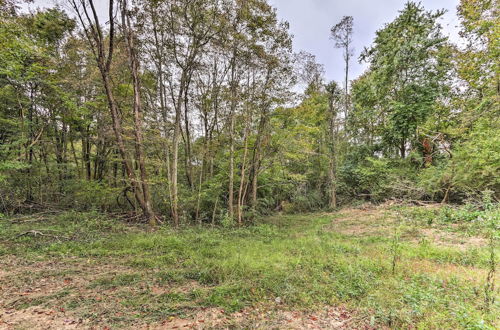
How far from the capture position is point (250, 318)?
2.75 metres

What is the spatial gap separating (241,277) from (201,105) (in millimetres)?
9570

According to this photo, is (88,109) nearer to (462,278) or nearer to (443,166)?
(462,278)

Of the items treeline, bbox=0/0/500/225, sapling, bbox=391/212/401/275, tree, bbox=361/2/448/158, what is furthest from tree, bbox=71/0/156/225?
tree, bbox=361/2/448/158

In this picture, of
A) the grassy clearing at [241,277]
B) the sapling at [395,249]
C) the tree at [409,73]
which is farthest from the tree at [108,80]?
the tree at [409,73]

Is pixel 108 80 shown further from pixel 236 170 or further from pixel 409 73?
pixel 409 73

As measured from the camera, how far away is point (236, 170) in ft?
33.6

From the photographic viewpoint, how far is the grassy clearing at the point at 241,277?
2.77m

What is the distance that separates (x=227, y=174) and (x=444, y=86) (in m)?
13.3

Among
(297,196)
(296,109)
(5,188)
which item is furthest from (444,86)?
(5,188)

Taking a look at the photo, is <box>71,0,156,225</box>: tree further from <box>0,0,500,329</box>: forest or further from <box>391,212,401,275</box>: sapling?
<box>391,212,401,275</box>: sapling

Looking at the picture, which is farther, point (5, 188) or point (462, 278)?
point (5, 188)

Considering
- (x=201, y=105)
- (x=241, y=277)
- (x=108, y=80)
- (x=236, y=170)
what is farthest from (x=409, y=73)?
(x=108, y=80)

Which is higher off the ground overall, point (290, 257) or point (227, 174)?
point (227, 174)

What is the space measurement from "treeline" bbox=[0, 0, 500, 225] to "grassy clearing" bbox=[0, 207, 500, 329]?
9.77 feet
